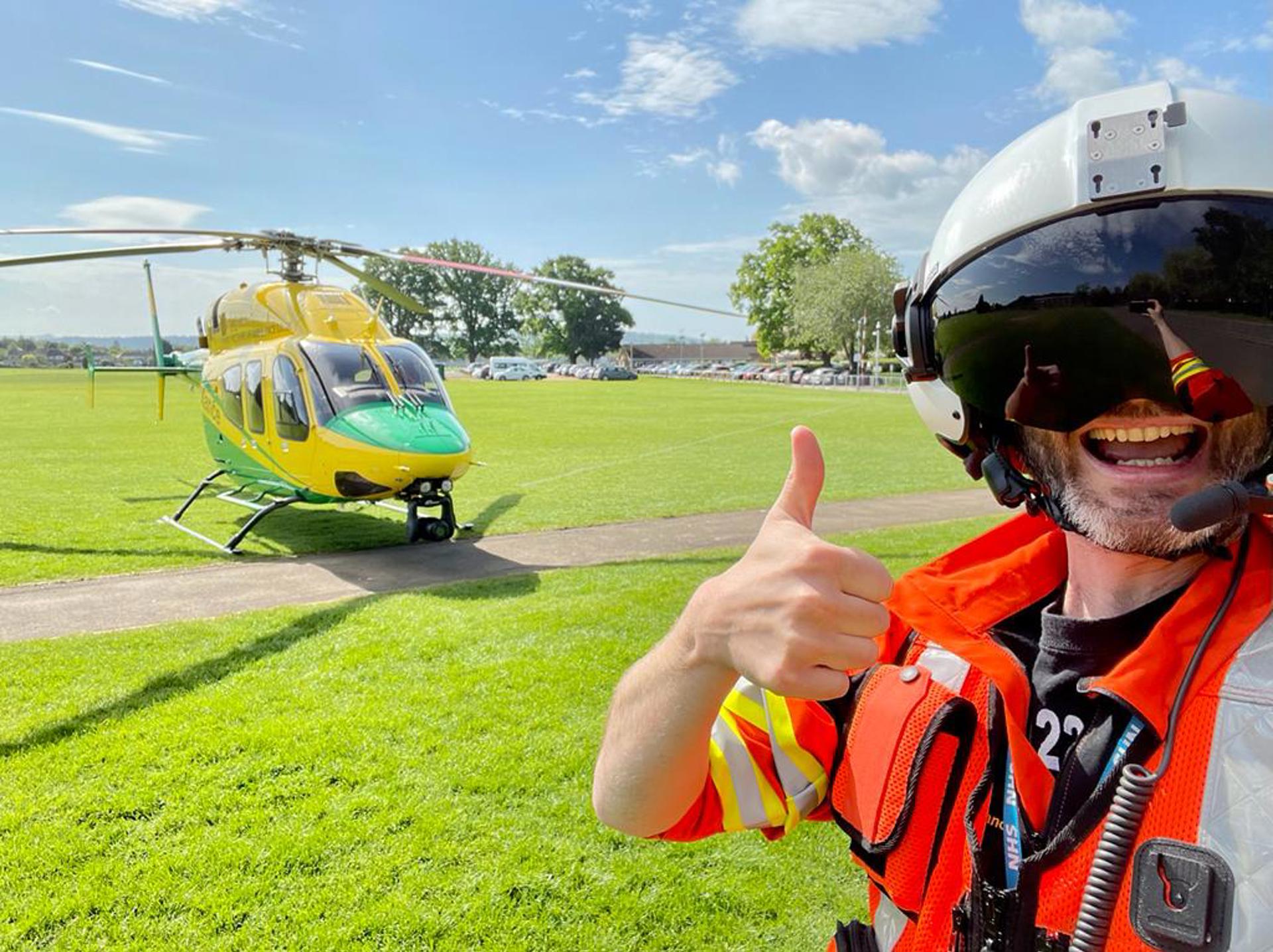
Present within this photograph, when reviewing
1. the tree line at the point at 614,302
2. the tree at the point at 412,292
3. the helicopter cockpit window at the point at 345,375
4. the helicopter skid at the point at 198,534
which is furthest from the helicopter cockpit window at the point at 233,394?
the tree at the point at 412,292

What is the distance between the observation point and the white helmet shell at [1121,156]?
3.88ft

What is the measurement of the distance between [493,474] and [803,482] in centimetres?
1283

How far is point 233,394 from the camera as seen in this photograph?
29.3ft

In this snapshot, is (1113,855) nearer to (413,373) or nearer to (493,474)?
(413,373)

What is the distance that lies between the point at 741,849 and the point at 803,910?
1.26 feet

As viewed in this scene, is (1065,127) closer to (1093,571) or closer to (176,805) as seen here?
(1093,571)

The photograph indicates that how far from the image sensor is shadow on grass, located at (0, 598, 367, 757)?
4098 millimetres

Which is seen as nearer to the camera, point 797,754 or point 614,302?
point 797,754

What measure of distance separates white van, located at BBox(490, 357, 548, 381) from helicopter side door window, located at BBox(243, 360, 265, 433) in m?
48.6

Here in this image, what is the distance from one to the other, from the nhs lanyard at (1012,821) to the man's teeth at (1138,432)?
456 mm

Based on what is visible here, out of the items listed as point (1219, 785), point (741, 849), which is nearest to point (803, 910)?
point (741, 849)

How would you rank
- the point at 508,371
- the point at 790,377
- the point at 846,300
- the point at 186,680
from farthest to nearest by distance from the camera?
the point at 790,377 → the point at 508,371 → the point at 846,300 → the point at 186,680

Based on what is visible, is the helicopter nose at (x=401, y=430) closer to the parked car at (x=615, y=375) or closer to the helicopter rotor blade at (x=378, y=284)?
the helicopter rotor blade at (x=378, y=284)

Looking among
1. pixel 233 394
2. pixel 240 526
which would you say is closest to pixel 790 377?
pixel 240 526
